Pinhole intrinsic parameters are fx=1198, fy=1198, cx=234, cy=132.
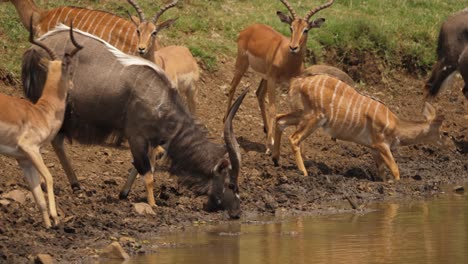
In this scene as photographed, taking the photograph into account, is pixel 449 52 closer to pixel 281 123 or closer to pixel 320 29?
pixel 320 29

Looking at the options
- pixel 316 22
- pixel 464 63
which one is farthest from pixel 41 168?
pixel 464 63

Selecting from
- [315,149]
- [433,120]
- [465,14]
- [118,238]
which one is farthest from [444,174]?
[118,238]

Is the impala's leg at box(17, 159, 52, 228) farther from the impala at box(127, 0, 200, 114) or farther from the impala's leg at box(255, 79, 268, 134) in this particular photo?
the impala's leg at box(255, 79, 268, 134)

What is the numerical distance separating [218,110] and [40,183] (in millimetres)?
4735

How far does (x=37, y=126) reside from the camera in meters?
8.96

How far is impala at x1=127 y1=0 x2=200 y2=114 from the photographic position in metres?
11.9

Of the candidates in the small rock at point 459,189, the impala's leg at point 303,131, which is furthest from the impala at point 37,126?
the small rock at point 459,189

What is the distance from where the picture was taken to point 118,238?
8828mm

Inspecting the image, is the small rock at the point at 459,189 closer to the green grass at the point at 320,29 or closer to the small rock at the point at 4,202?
the green grass at the point at 320,29

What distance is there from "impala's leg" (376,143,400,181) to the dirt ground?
10cm

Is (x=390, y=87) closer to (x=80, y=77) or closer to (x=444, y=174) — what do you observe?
(x=444, y=174)

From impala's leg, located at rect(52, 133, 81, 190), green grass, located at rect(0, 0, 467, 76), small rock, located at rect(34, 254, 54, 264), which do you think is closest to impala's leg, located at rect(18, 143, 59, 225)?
small rock, located at rect(34, 254, 54, 264)

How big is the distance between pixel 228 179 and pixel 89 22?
3250mm

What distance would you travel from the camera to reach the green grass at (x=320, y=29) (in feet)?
48.2
